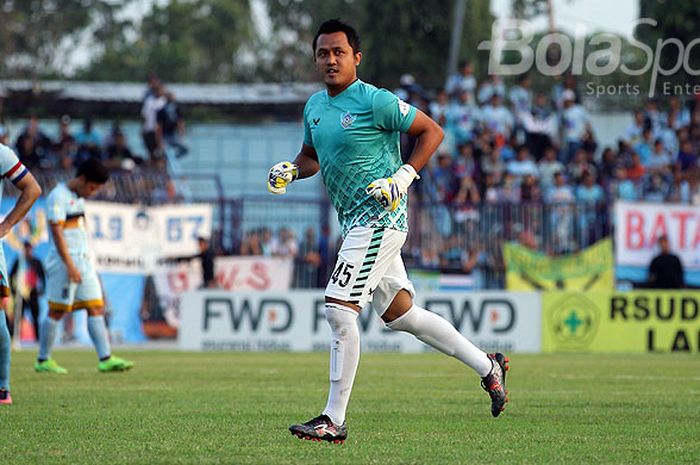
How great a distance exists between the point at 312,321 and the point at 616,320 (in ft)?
17.6

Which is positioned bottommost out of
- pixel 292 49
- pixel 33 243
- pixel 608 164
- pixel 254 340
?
pixel 254 340

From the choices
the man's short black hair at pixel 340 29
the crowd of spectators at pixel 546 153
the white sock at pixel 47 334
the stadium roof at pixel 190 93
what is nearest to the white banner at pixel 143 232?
the crowd of spectators at pixel 546 153

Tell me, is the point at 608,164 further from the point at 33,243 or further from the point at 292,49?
the point at 292,49

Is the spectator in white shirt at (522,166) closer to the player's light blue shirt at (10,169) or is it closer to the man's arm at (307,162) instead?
the player's light blue shirt at (10,169)

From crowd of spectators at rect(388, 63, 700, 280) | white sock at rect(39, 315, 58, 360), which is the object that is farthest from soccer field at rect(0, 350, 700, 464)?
crowd of spectators at rect(388, 63, 700, 280)

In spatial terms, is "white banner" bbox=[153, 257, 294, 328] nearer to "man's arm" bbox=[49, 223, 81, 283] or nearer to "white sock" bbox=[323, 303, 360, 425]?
"man's arm" bbox=[49, 223, 81, 283]

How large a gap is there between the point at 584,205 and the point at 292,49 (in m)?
40.6

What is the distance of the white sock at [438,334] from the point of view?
8.55 m

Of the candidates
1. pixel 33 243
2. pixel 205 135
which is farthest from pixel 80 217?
pixel 205 135

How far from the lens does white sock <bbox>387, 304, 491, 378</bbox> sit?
8547 millimetres

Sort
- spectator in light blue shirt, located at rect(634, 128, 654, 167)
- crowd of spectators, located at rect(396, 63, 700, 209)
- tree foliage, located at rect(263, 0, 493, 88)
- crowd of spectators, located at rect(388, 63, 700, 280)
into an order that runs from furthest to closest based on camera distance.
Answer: tree foliage, located at rect(263, 0, 493, 88) < spectator in light blue shirt, located at rect(634, 128, 654, 167) < crowd of spectators, located at rect(396, 63, 700, 209) < crowd of spectators, located at rect(388, 63, 700, 280)

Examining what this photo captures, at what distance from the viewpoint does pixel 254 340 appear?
24.0m

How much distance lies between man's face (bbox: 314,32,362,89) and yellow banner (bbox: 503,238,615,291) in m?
17.8

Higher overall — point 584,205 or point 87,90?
point 87,90
